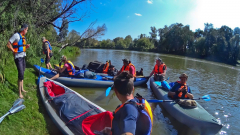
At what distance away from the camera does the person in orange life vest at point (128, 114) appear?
1.34m

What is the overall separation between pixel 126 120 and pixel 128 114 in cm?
6

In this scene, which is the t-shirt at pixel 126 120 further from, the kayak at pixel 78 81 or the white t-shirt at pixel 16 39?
the kayak at pixel 78 81

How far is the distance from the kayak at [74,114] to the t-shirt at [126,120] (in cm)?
126

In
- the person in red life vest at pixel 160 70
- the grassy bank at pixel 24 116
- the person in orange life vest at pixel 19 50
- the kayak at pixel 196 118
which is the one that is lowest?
the kayak at pixel 196 118

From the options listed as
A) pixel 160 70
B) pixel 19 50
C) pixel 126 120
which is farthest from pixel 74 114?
pixel 160 70

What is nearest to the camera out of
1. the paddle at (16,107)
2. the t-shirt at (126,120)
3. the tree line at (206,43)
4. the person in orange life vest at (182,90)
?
the t-shirt at (126,120)

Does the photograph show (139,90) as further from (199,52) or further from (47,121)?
(199,52)

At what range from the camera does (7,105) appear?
3256mm

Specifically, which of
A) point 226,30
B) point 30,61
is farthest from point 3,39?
point 226,30

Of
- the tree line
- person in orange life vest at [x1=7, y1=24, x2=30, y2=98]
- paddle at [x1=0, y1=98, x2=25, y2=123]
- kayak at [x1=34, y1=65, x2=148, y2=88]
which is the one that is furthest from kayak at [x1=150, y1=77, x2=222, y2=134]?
the tree line

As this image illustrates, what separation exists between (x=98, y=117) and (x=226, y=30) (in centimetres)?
3668

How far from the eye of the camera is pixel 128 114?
137cm

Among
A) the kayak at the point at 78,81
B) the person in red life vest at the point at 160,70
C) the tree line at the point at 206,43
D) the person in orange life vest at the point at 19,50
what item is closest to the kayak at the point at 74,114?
the person in orange life vest at the point at 19,50

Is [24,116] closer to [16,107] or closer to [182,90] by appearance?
[16,107]
